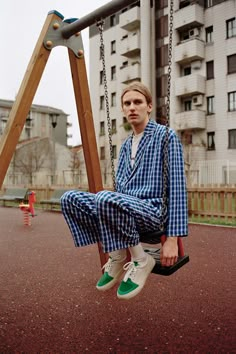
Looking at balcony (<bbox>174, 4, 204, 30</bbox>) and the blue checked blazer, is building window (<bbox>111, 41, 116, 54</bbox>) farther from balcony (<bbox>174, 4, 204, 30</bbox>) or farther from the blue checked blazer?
the blue checked blazer

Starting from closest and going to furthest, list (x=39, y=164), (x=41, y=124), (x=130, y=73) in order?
(x=130, y=73) < (x=39, y=164) < (x=41, y=124)

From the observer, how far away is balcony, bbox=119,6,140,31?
23.2 metres

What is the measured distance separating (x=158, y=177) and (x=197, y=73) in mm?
19811

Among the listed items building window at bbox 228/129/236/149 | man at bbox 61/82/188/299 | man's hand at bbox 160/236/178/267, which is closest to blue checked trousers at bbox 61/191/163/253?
man at bbox 61/82/188/299

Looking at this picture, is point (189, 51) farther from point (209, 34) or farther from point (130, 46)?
point (130, 46)

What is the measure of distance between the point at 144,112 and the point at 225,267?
2.98 metres

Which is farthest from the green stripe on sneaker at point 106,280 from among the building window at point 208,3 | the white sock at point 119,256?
the building window at point 208,3

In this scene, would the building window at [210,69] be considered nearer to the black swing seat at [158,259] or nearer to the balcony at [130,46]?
the balcony at [130,46]

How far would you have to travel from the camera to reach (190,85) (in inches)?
797

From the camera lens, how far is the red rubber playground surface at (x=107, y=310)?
7.77 ft

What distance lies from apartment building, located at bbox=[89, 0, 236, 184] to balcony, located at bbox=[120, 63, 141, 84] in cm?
6

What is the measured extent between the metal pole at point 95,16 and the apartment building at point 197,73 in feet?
48.6

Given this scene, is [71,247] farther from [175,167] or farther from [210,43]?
[210,43]

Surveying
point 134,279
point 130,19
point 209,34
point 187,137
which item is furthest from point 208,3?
point 134,279
